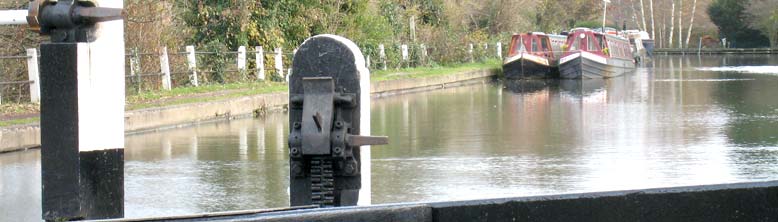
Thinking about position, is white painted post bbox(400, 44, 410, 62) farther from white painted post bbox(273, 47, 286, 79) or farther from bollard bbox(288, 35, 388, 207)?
bollard bbox(288, 35, 388, 207)

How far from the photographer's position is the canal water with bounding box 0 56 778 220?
10328 mm

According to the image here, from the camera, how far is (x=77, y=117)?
482 cm

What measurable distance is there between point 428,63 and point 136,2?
725 inches

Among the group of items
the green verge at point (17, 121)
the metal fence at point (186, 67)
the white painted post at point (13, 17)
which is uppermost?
the metal fence at point (186, 67)

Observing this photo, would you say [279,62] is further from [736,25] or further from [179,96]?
[736,25]

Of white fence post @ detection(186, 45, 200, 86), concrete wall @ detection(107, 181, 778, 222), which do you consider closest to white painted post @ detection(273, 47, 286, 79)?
white fence post @ detection(186, 45, 200, 86)

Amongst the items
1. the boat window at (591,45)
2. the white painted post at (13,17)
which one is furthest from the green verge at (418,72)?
the white painted post at (13,17)

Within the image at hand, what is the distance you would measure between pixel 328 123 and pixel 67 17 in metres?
1.15

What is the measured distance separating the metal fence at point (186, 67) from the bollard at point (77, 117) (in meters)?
11.2

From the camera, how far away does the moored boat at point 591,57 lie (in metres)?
38.8

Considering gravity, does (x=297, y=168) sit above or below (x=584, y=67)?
below

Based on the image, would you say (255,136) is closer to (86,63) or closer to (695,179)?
(695,179)

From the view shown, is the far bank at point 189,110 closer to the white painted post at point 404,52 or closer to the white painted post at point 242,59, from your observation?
the white painted post at point 242,59

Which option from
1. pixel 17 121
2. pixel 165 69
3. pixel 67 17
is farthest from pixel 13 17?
pixel 165 69
